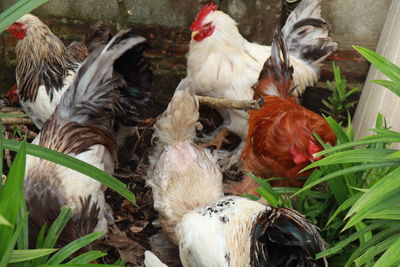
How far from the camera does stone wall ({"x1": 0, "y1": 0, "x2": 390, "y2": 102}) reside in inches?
134

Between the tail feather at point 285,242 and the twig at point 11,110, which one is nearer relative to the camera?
the tail feather at point 285,242

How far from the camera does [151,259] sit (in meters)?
1.67

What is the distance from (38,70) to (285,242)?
75.5 inches

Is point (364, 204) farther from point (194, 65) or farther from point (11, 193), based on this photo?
point (194, 65)


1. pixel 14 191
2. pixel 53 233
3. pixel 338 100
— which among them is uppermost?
pixel 14 191

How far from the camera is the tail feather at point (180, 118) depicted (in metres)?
2.39

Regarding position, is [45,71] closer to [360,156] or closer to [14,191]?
[14,191]

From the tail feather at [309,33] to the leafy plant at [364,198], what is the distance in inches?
40.5

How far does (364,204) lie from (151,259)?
827 mm

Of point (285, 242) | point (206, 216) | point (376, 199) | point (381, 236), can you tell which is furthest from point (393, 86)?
point (206, 216)

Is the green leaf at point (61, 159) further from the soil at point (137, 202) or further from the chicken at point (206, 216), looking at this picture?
the soil at point (137, 202)

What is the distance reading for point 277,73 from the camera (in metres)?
2.77

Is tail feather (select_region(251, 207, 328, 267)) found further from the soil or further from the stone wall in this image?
the stone wall

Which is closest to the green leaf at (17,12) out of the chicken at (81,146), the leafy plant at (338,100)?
the chicken at (81,146)
